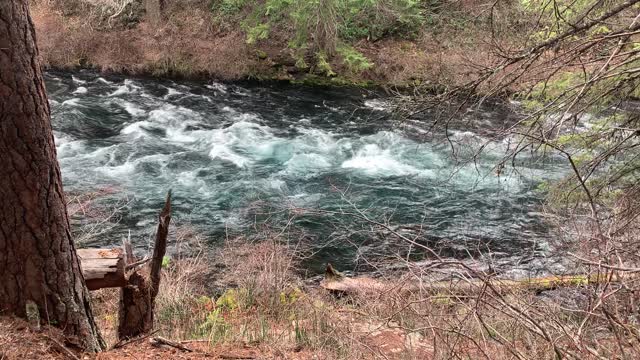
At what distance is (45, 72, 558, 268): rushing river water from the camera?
8688mm

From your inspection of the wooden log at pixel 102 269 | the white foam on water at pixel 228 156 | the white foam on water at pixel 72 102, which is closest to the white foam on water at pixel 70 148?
the white foam on water at pixel 72 102

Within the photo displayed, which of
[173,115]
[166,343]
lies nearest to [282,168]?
[173,115]

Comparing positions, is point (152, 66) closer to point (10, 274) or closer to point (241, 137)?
point (241, 137)

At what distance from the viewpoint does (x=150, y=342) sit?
151 inches

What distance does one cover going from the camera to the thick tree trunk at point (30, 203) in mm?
2816

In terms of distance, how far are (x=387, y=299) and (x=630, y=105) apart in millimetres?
8279

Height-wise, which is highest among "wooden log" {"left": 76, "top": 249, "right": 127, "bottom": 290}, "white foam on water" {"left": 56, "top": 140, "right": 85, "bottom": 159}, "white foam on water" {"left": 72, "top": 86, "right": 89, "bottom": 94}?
"wooden log" {"left": 76, "top": 249, "right": 127, "bottom": 290}

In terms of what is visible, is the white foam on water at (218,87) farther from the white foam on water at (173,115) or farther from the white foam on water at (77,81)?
the white foam on water at (77,81)

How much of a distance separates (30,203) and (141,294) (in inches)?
54.6

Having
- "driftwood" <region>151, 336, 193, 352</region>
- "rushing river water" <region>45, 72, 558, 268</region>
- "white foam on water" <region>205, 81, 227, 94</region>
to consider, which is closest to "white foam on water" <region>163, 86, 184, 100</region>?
"rushing river water" <region>45, 72, 558, 268</region>

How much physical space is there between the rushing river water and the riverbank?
87cm

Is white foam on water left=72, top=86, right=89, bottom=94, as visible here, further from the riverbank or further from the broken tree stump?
the broken tree stump

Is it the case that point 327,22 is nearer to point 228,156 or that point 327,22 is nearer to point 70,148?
point 228,156

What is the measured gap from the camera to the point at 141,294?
A: 4.18 m
